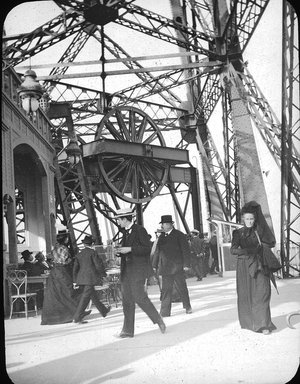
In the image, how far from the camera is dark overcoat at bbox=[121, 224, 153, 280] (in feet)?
19.5

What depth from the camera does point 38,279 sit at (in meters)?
8.78

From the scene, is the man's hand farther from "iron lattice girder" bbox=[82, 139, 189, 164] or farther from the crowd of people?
"iron lattice girder" bbox=[82, 139, 189, 164]

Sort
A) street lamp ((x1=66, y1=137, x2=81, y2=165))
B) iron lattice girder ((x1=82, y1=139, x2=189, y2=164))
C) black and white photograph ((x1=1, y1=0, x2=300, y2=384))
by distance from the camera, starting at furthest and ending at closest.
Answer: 1. iron lattice girder ((x1=82, y1=139, x2=189, y2=164))
2. street lamp ((x1=66, y1=137, x2=81, y2=165))
3. black and white photograph ((x1=1, y1=0, x2=300, y2=384))

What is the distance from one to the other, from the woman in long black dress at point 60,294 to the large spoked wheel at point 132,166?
589cm

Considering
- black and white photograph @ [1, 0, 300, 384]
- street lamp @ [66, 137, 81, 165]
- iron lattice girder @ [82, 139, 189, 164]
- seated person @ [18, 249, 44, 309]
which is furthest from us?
iron lattice girder @ [82, 139, 189, 164]

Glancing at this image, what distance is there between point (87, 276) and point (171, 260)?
58.3 inches

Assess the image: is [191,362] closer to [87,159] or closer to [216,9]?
[87,159]

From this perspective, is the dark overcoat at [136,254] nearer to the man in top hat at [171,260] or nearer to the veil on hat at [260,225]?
the man in top hat at [171,260]

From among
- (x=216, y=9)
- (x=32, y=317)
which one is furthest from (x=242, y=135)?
(x=32, y=317)

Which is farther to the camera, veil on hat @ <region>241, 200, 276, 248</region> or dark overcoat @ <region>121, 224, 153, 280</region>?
dark overcoat @ <region>121, 224, 153, 280</region>

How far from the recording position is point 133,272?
234 inches

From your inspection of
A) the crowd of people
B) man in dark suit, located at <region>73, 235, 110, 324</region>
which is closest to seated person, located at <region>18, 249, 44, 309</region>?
the crowd of people

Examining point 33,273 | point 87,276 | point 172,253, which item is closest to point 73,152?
point 33,273

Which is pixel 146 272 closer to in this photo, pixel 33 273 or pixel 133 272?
pixel 133 272
